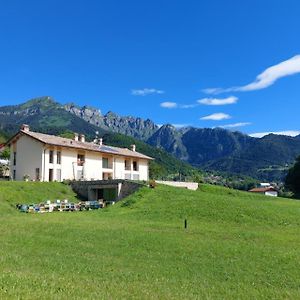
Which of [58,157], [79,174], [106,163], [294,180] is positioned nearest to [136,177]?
[106,163]

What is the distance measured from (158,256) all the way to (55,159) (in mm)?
45219

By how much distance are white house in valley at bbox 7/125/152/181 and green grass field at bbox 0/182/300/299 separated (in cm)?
2304

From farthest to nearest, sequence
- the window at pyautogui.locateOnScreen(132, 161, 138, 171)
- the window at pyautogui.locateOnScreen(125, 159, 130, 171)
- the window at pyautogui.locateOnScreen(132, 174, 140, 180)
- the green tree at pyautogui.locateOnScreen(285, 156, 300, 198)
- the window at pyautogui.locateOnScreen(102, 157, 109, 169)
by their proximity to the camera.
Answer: the green tree at pyautogui.locateOnScreen(285, 156, 300, 198), the window at pyautogui.locateOnScreen(132, 161, 138, 171), the window at pyautogui.locateOnScreen(132, 174, 140, 180), the window at pyautogui.locateOnScreen(125, 159, 130, 171), the window at pyautogui.locateOnScreen(102, 157, 109, 169)

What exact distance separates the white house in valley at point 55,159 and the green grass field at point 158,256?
2304 cm

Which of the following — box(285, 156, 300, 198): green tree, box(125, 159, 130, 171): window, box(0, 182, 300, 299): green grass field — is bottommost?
box(0, 182, 300, 299): green grass field

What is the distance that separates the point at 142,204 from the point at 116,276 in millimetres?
28768

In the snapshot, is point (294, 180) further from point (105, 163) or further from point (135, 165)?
point (105, 163)

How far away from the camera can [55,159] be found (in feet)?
209

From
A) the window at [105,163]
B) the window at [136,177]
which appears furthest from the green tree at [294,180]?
the window at [105,163]

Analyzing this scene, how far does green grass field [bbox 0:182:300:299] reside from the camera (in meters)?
14.3

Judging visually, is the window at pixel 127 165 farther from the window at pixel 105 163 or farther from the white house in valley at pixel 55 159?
the window at pixel 105 163

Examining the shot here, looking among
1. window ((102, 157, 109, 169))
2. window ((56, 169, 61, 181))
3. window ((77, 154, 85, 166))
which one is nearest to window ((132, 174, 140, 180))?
window ((102, 157, 109, 169))

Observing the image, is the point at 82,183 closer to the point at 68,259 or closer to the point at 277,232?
the point at 277,232

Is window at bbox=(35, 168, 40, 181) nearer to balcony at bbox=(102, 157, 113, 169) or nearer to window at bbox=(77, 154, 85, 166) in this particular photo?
window at bbox=(77, 154, 85, 166)
